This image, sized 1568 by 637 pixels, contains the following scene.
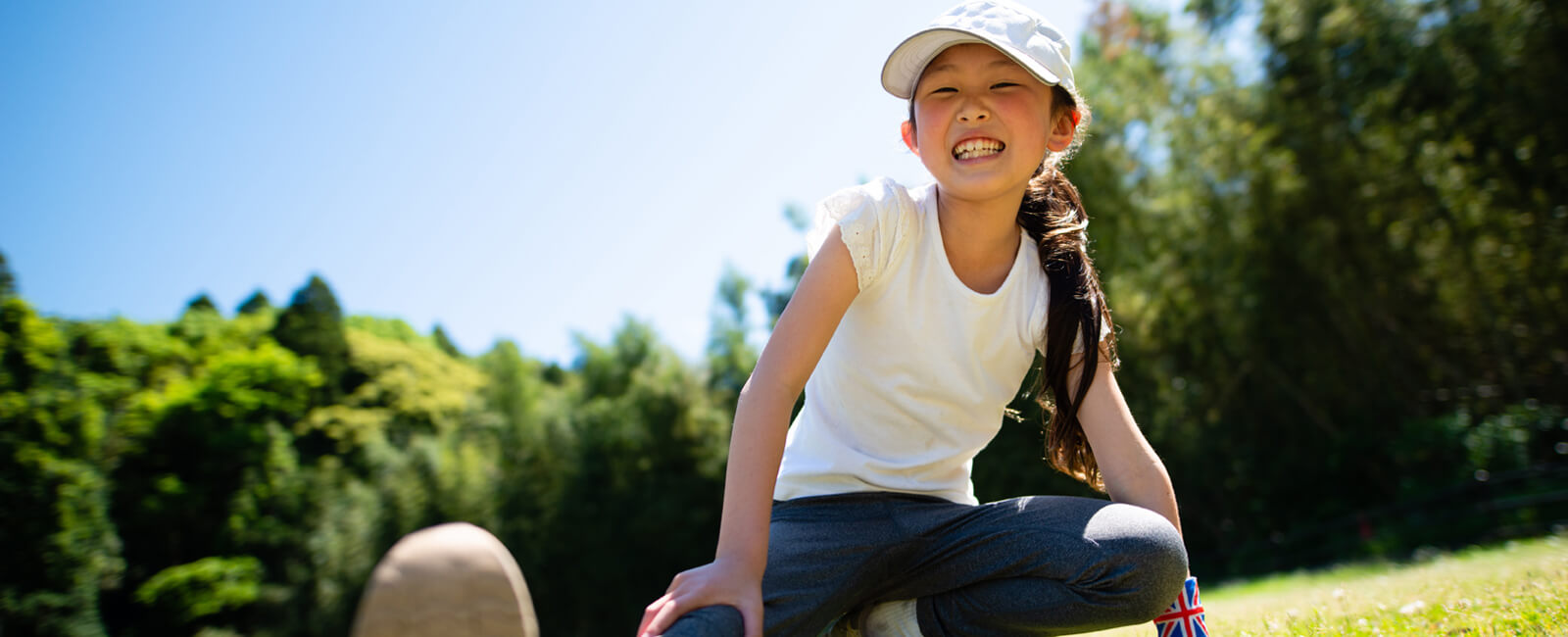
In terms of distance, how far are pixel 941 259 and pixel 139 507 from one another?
92.7ft

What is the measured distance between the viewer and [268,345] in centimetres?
2939

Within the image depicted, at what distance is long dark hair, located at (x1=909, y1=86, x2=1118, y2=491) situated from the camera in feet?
7.75

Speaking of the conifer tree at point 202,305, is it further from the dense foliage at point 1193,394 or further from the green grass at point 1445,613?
the green grass at point 1445,613

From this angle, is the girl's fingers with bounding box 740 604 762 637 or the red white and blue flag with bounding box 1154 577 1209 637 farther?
the red white and blue flag with bounding box 1154 577 1209 637

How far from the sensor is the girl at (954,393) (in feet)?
6.53

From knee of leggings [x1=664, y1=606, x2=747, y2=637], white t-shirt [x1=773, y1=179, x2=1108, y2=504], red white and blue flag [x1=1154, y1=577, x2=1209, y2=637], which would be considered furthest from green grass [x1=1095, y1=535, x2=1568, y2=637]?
knee of leggings [x1=664, y1=606, x2=747, y2=637]

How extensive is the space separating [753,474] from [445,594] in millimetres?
624

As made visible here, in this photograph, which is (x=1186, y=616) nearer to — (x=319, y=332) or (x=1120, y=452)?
(x=1120, y=452)

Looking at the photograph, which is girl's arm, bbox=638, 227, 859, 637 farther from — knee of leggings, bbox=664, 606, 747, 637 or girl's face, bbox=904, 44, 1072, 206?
girl's face, bbox=904, 44, 1072, 206

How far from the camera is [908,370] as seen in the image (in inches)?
90.9

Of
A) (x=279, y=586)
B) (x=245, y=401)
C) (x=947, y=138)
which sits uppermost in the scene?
(x=245, y=401)

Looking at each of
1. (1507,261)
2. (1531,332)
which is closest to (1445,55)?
(1507,261)

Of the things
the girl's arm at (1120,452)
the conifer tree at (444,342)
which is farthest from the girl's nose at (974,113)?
the conifer tree at (444,342)

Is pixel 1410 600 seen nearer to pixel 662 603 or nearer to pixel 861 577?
pixel 861 577
